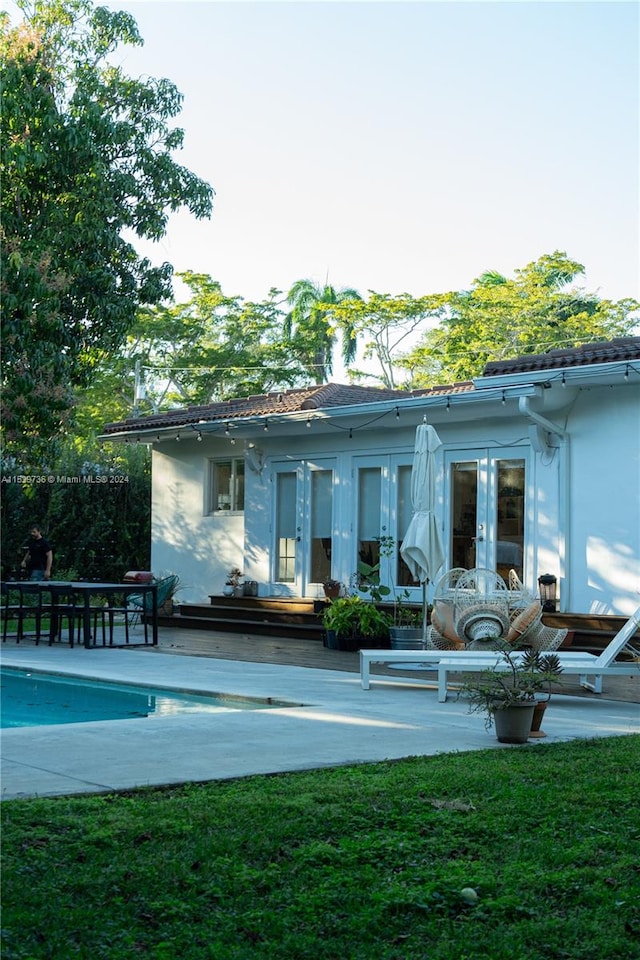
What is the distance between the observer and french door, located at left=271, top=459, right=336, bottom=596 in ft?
55.3

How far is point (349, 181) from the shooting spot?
17.2m

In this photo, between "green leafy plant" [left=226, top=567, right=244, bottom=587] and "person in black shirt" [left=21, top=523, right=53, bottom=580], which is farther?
"green leafy plant" [left=226, top=567, right=244, bottom=587]

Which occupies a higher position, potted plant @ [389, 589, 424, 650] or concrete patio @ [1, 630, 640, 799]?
potted plant @ [389, 589, 424, 650]

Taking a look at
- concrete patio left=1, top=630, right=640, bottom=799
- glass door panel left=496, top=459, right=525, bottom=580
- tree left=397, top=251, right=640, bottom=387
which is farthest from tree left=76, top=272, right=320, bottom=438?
concrete patio left=1, top=630, right=640, bottom=799

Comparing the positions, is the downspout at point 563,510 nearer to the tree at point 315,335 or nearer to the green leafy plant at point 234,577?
the green leafy plant at point 234,577

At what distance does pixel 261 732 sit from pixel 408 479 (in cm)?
922

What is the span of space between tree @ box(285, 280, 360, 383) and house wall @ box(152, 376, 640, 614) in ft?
57.9

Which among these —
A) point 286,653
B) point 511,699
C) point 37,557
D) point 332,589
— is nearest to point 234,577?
point 332,589

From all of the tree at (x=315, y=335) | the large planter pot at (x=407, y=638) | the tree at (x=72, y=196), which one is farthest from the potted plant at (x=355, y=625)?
the tree at (x=315, y=335)

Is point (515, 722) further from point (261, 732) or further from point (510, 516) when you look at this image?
point (510, 516)

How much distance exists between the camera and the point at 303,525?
17078 mm

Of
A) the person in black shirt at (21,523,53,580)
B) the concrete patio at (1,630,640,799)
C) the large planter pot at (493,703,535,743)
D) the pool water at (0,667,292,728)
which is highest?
the person in black shirt at (21,523,53,580)

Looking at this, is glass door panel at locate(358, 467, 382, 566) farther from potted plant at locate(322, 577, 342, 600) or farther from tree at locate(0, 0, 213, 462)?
tree at locate(0, 0, 213, 462)

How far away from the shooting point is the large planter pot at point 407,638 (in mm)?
12828
